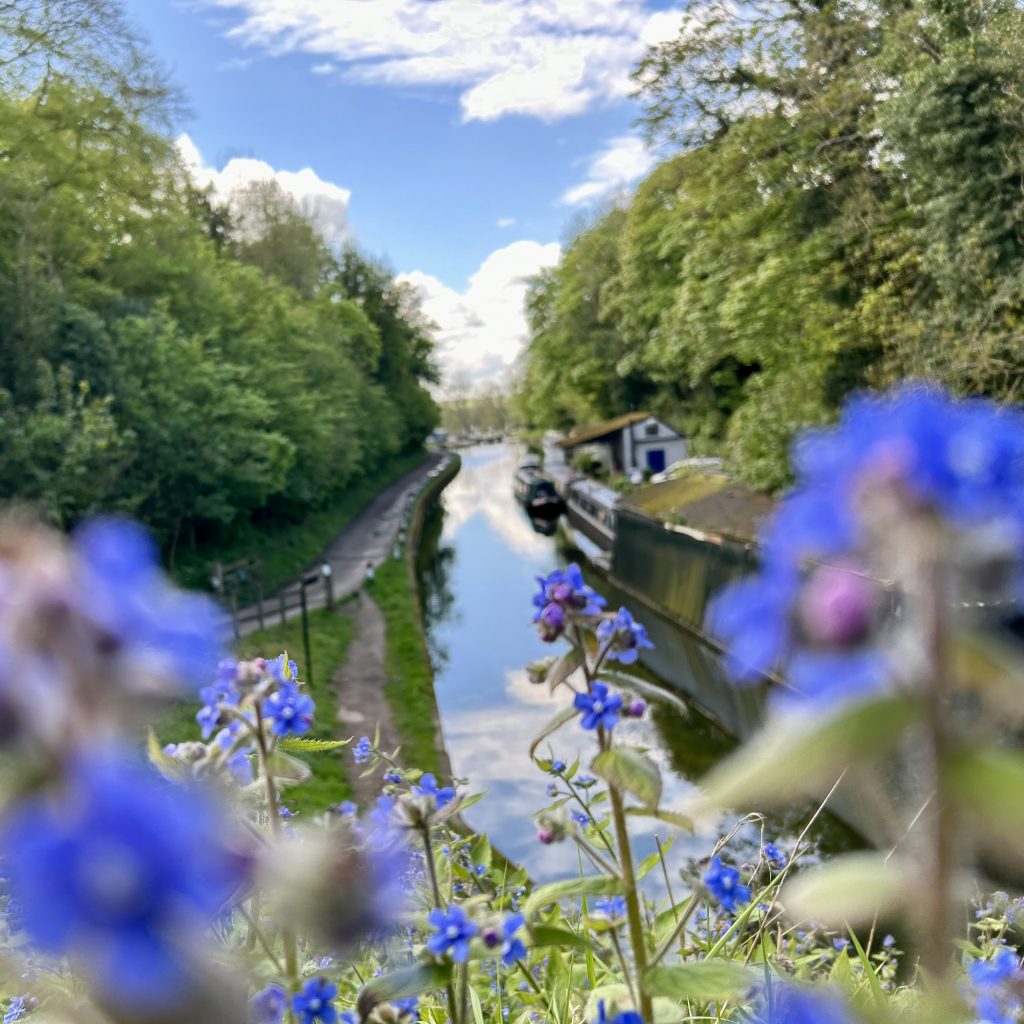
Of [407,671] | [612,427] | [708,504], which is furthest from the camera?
[612,427]

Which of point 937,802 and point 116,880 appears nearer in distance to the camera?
point 116,880

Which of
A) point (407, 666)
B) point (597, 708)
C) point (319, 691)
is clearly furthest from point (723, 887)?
point (407, 666)

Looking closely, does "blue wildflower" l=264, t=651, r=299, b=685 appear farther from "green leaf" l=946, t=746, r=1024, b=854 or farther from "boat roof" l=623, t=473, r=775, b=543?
"boat roof" l=623, t=473, r=775, b=543

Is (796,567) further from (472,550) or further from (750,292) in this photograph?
(472,550)

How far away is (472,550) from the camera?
32.8 metres

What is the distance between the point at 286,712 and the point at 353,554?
24821 millimetres

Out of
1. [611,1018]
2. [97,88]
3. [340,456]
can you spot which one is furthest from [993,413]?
[340,456]

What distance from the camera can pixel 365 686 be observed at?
14492mm

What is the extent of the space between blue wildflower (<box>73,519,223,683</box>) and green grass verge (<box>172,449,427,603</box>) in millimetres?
17147

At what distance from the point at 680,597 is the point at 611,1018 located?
1732cm

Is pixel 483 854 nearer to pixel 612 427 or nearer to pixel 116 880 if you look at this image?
pixel 116 880

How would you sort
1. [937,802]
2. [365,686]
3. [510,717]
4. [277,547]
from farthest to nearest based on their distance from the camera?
[277,547] → [510,717] → [365,686] → [937,802]

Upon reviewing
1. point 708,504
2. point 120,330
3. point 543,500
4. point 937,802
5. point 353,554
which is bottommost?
point 353,554

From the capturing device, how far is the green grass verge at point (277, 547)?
59.5 feet
